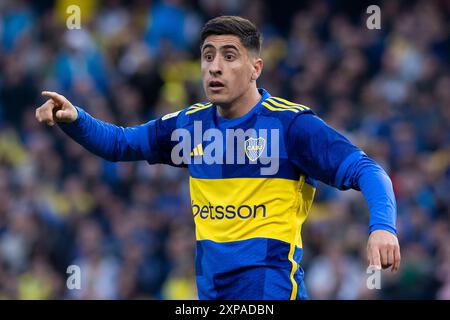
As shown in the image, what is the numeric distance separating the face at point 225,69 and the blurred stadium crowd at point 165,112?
5257 millimetres

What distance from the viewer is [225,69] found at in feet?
19.6

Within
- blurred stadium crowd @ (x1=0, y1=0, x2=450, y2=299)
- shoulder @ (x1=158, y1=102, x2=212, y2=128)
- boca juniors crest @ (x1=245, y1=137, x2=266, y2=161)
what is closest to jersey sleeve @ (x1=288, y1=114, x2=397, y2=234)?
boca juniors crest @ (x1=245, y1=137, x2=266, y2=161)

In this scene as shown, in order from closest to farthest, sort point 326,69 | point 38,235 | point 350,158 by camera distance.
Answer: point 350,158 → point 38,235 → point 326,69

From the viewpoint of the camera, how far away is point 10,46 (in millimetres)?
15258

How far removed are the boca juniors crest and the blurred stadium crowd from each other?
5244 mm

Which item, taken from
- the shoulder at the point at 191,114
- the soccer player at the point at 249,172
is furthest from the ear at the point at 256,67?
the shoulder at the point at 191,114

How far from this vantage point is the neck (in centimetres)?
605

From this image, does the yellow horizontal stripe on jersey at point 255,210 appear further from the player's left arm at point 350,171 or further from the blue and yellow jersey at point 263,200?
the player's left arm at point 350,171

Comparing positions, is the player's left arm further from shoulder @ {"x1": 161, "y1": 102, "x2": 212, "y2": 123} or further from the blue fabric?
shoulder @ {"x1": 161, "y1": 102, "x2": 212, "y2": 123}

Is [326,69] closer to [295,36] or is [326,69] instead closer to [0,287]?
[295,36]

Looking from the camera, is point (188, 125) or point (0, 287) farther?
point (0, 287)

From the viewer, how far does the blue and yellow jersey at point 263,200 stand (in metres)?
5.73
